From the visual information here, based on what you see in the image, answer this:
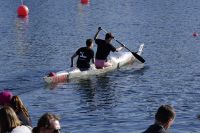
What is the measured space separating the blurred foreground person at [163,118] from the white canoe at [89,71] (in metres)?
13.6

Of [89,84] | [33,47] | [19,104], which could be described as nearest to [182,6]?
[33,47]

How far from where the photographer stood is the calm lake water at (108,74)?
17.2 metres

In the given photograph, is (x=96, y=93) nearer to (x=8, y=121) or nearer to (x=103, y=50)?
(x=103, y=50)

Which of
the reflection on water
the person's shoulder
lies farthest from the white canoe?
the person's shoulder

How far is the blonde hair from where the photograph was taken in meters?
7.45

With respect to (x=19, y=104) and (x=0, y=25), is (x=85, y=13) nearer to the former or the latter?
(x=0, y=25)

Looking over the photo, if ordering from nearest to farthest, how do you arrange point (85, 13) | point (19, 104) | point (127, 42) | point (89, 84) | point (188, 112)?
point (19, 104) < point (188, 112) < point (89, 84) < point (127, 42) < point (85, 13)

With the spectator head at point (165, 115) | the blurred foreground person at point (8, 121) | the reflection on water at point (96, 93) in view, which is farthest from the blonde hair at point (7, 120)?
the reflection on water at point (96, 93)

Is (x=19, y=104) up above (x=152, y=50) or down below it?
above

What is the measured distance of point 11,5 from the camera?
5931cm

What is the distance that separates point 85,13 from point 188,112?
33898mm

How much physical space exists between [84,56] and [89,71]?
0.86 meters

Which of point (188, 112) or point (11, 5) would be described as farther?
point (11, 5)

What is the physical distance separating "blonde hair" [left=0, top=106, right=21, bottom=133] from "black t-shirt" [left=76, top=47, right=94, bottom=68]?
15056 mm
